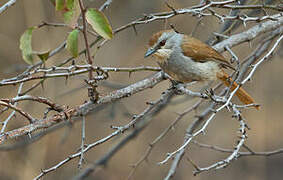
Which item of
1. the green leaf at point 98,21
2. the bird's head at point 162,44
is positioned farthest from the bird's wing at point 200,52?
the green leaf at point 98,21

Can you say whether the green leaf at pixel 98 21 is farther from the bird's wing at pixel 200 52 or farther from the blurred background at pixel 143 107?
the blurred background at pixel 143 107

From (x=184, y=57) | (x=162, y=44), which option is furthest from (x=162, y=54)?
(x=184, y=57)

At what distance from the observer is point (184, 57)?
4613 mm

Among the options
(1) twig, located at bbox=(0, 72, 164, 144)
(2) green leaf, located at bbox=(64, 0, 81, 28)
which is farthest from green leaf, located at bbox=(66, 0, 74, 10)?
(1) twig, located at bbox=(0, 72, 164, 144)

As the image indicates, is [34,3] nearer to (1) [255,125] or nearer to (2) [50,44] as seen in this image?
(2) [50,44]

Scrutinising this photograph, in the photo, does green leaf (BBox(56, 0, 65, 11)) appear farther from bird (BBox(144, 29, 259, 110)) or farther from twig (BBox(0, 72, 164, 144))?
bird (BBox(144, 29, 259, 110))

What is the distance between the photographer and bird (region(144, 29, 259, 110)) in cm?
446

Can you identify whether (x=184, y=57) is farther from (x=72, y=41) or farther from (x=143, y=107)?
(x=143, y=107)

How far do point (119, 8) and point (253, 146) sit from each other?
13.1ft

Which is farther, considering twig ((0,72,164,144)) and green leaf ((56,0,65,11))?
twig ((0,72,164,144))

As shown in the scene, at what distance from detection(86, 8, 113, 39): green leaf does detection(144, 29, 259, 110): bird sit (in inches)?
63.2

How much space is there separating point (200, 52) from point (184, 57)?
0.62 ft

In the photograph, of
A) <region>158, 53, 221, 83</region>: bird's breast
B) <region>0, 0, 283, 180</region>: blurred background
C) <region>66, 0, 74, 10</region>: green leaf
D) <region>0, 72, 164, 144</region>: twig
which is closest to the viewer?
<region>66, 0, 74, 10</region>: green leaf

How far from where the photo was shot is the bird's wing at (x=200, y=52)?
4527 mm
